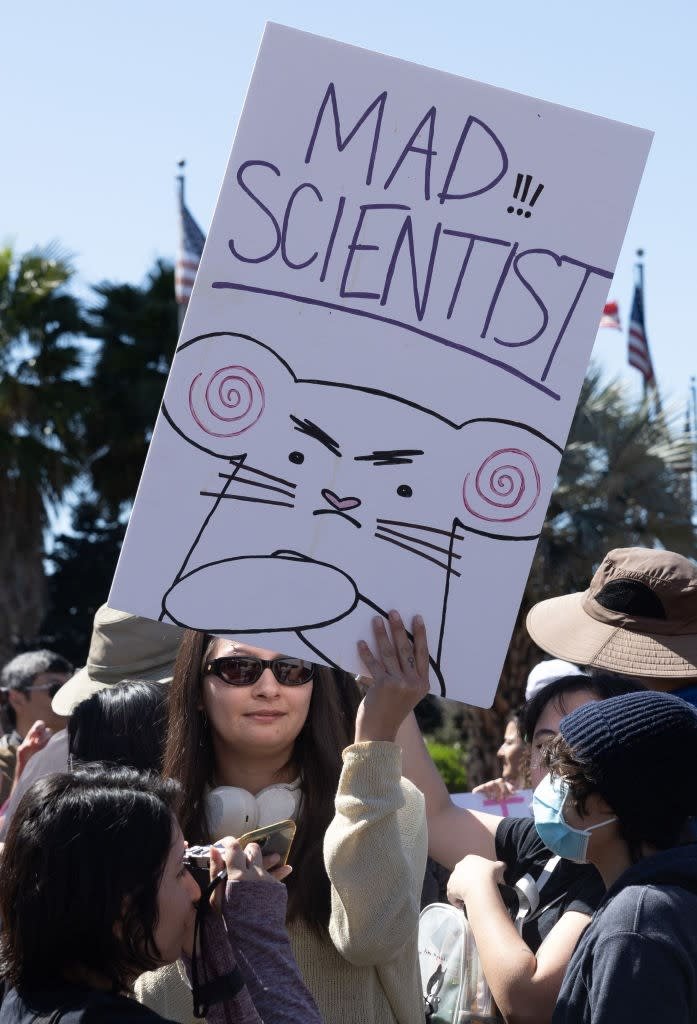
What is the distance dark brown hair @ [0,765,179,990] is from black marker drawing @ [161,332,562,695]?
350 mm

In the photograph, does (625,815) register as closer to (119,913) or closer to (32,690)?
(119,913)

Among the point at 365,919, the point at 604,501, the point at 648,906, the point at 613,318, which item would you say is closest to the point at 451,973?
the point at 365,919

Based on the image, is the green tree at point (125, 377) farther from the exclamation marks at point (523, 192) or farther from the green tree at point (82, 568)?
the exclamation marks at point (523, 192)

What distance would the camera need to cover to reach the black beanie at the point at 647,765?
6.54 ft

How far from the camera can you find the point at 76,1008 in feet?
5.72

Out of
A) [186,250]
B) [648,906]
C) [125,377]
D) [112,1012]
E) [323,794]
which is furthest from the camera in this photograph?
[125,377]

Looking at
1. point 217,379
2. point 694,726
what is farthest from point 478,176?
point 694,726

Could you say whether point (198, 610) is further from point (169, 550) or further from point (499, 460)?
point (499, 460)

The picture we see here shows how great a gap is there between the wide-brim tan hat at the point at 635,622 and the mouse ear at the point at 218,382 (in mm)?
1147

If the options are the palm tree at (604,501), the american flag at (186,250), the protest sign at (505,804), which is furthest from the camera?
the american flag at (186,250)

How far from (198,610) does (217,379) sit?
39cm

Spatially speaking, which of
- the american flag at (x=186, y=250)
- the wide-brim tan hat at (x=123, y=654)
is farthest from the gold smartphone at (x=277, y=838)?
Result: the american flag at (x=186, y=250)

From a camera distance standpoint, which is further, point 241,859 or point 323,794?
point 323,794

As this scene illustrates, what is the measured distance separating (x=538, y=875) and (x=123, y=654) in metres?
1.71
